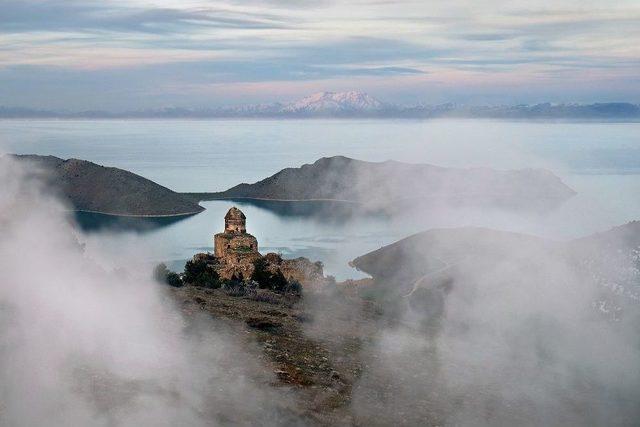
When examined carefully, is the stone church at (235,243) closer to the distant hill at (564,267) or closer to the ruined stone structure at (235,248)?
the ruined stone structure at (235,248)

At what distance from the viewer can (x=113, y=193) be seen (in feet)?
331

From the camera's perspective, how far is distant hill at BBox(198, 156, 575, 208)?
109 meters

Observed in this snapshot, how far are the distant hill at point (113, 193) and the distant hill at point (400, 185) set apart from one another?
11.3 m

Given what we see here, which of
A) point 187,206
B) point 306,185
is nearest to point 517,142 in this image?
point 306,185

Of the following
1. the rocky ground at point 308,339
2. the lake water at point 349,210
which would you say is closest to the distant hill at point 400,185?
the lake water at point 349,210

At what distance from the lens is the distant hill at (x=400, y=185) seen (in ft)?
357

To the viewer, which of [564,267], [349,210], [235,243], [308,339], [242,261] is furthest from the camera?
[349,210]

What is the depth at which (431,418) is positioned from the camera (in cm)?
896

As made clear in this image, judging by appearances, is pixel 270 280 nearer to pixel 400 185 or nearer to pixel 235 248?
pixel 235 248

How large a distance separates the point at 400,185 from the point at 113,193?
40.8 meters

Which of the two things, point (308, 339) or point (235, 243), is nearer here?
point (308, 339)

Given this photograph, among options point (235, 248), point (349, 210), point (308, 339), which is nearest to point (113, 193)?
point (349, 210)

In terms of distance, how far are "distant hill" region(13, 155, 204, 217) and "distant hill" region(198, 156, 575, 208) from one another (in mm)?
11257

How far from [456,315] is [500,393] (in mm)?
5155
